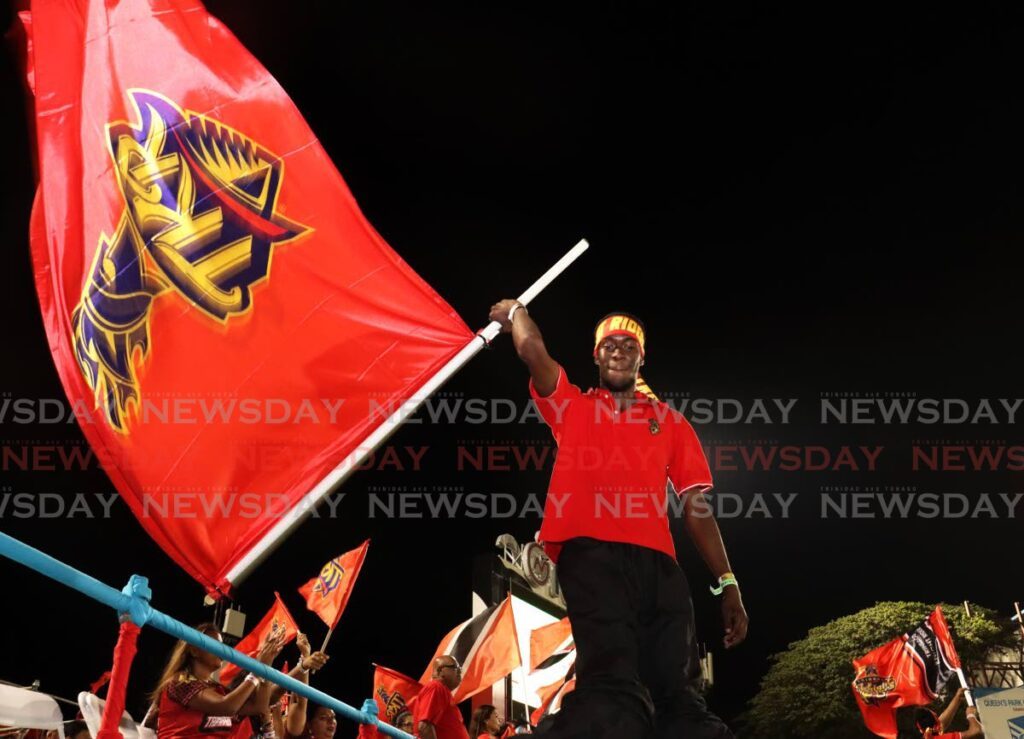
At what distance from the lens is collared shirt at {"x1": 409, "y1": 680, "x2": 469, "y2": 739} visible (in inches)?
373

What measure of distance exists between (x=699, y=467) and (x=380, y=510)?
33583 mm

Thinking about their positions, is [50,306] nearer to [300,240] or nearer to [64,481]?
[300,240]

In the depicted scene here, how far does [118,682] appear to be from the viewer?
3.32m

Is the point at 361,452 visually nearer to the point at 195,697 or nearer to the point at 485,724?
the point at 195,697

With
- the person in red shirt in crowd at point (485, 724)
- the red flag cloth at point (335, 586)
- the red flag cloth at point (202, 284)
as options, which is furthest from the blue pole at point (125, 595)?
the person in red shirt in crowd at point (485, 724)

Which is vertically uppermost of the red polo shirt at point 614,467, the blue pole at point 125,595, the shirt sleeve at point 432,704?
the red polo shirt at point 614,467

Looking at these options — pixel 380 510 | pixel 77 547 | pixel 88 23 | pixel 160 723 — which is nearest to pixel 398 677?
pixel 160 723

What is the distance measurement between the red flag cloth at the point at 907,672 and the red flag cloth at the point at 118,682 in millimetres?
17183

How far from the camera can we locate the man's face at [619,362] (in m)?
4.69

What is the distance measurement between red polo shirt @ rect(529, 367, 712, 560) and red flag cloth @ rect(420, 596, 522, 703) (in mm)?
8949

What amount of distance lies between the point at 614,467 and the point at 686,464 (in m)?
0.49

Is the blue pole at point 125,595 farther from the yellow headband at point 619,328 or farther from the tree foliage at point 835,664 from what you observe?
the tree foliage at point 835,664

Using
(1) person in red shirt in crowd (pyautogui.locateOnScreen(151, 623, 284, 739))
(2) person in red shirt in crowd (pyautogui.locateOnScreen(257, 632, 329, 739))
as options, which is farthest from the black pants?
(2) person in red shirt in crowd (pyautogui.locateOnScreen(257, 632, 329, 739))

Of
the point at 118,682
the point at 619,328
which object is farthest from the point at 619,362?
the point at 118,682
